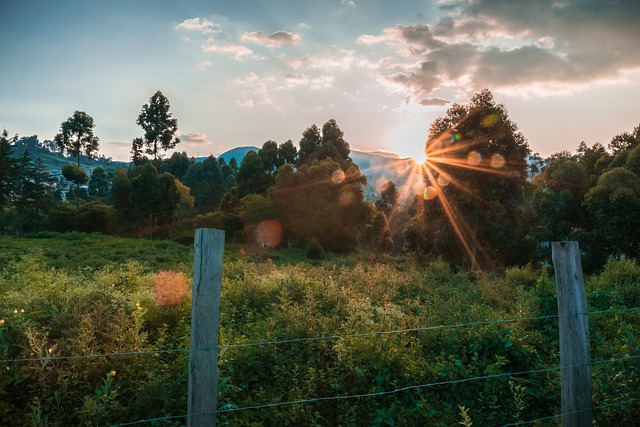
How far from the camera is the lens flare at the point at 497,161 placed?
24.6 meters

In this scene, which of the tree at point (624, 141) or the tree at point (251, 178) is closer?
the tree at point (624, 141)

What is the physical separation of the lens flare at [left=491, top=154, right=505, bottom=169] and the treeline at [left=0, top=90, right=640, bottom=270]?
84 millimetres

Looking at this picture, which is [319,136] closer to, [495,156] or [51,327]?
[495,156]

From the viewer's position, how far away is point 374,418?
5.13m

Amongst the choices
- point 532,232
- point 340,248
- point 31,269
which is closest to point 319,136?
point 340,248

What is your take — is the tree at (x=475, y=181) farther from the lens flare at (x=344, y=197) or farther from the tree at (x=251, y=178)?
the tree at (x=251, y=178)

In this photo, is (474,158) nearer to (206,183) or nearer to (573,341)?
(573,341)

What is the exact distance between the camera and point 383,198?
233ft

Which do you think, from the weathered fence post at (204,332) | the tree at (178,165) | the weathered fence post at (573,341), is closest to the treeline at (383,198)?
the tree at (178,165)

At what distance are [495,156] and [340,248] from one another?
18.5 m

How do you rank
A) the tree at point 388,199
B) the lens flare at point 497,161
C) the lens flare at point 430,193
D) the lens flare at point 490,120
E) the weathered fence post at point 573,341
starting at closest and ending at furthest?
the weathered fence post at point 573,341 → the lens flare at point 497,161 → the lens flare at point 490,120 → the lens flare at point 430,193 → the tree at point 388,199

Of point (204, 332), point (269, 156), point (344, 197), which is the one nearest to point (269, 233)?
point (344, 197)

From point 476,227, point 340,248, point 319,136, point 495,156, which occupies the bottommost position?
point 340,248

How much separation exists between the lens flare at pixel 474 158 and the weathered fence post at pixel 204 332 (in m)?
24.0
